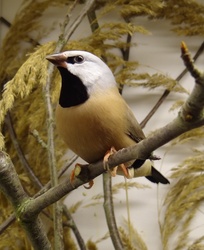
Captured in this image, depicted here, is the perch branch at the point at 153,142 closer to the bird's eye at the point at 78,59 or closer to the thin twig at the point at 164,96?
the bird's eye at the point at 78,59

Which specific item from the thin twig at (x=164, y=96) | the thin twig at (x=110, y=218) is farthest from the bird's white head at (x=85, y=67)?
the thin twig at (x=164, y=96)

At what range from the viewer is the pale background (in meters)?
1.17

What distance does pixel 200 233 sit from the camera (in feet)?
3.69

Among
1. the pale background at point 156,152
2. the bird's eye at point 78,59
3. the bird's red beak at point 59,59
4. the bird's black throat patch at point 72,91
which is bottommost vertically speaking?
the pale background at point 156,152

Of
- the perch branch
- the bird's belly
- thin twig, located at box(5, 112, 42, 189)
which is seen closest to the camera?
the perch branch

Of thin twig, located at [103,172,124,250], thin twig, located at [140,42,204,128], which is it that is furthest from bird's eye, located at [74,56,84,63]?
→ thin twig, located at [140,42,204,128]

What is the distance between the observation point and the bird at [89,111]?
1.79 feet

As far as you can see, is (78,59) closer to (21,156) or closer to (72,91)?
(72,91)

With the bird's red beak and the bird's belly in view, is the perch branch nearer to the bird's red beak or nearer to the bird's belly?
the bird's belly

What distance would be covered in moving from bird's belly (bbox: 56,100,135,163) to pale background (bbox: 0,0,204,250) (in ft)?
2.02

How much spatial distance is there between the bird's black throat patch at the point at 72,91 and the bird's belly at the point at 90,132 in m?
0.01

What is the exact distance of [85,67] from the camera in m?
0.58

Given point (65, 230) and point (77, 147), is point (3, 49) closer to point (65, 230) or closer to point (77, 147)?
point (65, 230)

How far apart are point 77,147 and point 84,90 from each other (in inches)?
2.9
